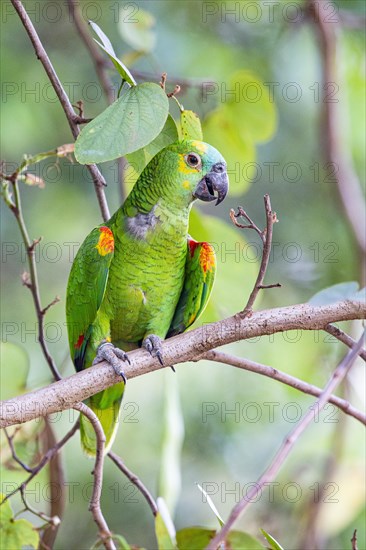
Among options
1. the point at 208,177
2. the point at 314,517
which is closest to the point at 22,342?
the point at 314,517

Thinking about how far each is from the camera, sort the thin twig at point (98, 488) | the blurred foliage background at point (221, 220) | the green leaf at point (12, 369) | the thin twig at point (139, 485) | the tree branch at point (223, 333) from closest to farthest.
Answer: the tree branch at point (223, 333)
the thin twig at point (98, 488)
the thin twig at point (139, 485)
the green leaf at point (12, 369)
the blurred foliage background at point (221, 220)

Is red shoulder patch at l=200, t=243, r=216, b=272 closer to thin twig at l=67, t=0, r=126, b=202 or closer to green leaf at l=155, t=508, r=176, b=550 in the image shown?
thin twig at l=67, t=0, r=126, b=202

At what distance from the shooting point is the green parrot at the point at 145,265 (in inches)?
79.5

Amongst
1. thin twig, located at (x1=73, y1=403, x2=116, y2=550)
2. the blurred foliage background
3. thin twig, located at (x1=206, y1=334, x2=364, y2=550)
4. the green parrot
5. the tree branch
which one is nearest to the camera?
thin twig, located at (x1=206, y1=334, x2=364, y2=550)

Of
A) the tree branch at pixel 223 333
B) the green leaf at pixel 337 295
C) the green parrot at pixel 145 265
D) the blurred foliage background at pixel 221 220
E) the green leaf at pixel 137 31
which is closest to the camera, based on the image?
the green leaf at pixel 337 295

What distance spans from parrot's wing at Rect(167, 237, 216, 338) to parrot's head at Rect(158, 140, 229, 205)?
0.62 ft

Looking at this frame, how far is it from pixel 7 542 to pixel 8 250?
A: 2270 mm

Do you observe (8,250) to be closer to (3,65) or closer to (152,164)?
(3,65)

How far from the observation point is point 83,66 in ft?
12.5

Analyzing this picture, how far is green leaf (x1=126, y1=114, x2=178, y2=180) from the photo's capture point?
5.74 ft

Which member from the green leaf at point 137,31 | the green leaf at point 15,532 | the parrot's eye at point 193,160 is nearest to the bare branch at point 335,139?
the green leaf at point 137,31

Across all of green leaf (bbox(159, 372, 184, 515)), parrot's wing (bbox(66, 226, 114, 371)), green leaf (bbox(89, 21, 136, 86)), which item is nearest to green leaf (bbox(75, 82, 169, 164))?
green leaf (bbox(89, 21, 136, 86))

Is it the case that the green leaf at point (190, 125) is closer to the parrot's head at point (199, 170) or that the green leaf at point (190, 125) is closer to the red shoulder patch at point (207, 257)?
the parrot's head at point (199, 170)

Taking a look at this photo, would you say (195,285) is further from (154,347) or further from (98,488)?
(98,488)
